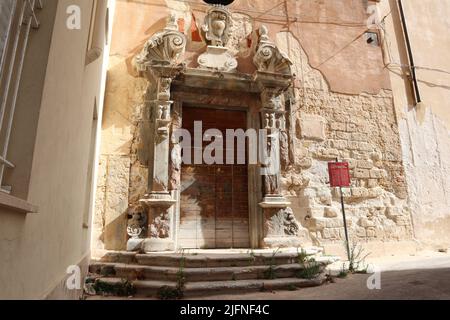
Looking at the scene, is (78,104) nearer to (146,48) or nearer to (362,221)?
(146,48)

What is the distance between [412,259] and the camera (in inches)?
209

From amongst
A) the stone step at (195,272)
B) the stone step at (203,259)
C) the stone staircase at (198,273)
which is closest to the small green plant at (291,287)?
the stone staircase at (198,273)

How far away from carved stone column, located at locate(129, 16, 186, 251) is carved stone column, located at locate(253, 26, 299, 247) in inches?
56.2

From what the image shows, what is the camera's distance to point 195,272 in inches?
139

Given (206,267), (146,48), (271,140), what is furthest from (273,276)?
(146,48)

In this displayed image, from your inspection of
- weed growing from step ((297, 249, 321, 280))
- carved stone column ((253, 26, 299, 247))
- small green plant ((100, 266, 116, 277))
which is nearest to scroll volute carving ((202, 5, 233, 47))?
carved stone column ((253, 26, 299, 247))

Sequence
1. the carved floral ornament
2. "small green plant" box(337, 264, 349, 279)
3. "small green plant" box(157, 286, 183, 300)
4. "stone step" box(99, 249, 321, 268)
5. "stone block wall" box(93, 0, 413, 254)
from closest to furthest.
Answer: "small green plant" box(157, 286, 183, 300) → "stone step" box(99, 249, 321, 268) → "small green plant" box(337, 264, 349, 279) → "stone block wall" box(93, 0, 413, 254) → the carved floral ornament

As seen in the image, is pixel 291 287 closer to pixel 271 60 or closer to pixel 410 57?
pixel 271 60

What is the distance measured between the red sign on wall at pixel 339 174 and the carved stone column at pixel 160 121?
2.73 m

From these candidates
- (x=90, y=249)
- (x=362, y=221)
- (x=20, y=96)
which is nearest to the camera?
(x=20, y=96)

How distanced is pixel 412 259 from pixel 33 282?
5637 millimetres

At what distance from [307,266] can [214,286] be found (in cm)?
129

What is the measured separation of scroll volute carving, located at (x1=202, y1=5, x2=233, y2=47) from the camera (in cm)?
559

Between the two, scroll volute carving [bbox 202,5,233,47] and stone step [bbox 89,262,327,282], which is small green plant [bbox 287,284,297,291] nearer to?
stone step [bbox 89,262,327,282]
